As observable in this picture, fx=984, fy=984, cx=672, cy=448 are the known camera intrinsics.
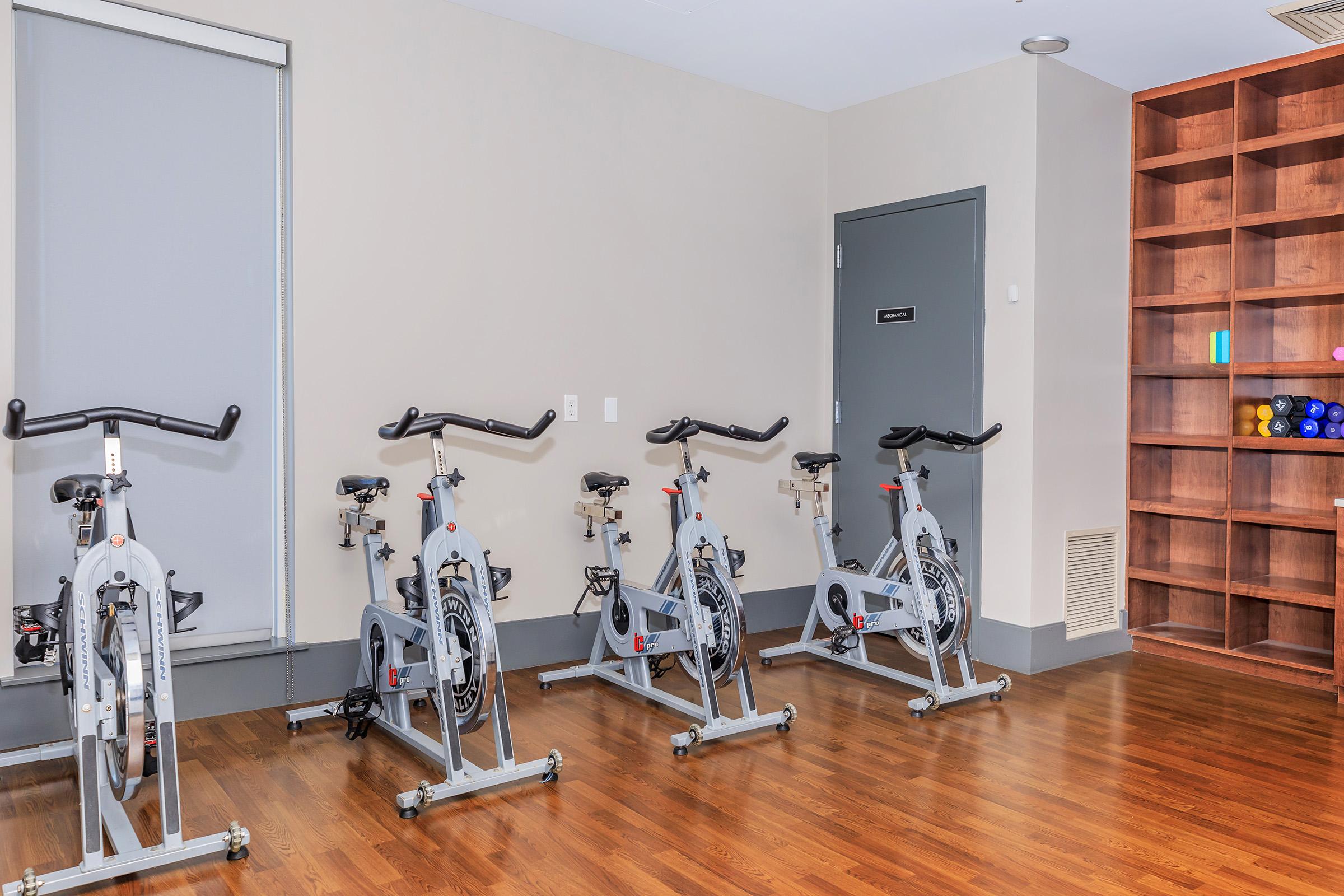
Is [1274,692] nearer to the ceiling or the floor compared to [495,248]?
nearer to the floor

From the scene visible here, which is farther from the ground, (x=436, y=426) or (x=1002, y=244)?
(x=1002, y=244)

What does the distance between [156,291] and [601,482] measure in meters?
1.82

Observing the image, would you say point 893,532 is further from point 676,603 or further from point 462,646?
point 462,646

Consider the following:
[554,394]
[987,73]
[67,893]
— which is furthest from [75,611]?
[987,73]

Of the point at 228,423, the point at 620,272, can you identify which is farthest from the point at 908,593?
the point at 228,423

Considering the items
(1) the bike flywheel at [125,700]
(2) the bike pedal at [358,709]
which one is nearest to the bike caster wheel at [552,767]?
(2) the bike pedal at [358,709]

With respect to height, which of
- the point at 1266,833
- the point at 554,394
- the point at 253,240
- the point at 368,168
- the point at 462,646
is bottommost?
the point at 1266,833

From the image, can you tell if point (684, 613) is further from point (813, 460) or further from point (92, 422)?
point (92, 422)

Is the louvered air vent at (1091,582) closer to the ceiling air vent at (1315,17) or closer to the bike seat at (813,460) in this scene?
the bike seat at (813,460)

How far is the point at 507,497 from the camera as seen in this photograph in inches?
173

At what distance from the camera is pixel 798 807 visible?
2990 mm

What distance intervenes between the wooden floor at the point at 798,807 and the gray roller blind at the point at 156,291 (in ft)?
2.37

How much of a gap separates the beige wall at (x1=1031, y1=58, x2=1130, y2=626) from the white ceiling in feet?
0.74

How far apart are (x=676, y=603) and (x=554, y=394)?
1.23 meters
